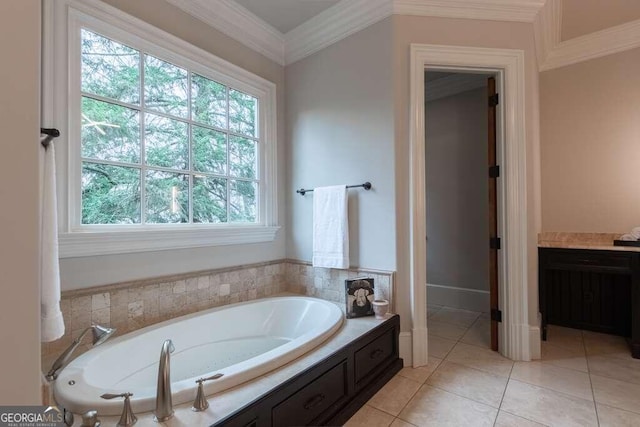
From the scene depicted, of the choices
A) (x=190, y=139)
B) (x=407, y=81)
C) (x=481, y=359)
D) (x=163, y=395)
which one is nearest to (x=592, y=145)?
(x=407, y=81)

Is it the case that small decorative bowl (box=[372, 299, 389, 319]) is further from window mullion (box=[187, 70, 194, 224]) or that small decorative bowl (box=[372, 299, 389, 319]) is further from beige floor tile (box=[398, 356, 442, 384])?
window mullion (box=[187, 70, 194, 224])

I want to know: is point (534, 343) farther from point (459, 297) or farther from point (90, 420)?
point (90, 420)

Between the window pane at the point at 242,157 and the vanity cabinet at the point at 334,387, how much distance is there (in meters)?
1.43

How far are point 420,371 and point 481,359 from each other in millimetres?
519

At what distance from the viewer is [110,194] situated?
68.3 inches

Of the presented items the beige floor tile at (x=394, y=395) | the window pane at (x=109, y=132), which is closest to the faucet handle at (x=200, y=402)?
the beige floor tile at (x=394, y=395)

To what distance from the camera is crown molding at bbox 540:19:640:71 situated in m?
2.55

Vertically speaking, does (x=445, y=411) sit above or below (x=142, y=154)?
below

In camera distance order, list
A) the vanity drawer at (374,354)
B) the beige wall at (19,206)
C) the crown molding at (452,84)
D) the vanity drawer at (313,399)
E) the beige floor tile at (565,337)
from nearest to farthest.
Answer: the beige wall at (19,206)
the vanity drawer at (313,399)
the vanity drawer at (374,354)
the beige floor tile at (565,337)
the crown molding at (452,84)

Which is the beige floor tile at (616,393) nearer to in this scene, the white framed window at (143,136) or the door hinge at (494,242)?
the door hinge at (494,242)

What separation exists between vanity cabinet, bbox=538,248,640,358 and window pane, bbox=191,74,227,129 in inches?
112

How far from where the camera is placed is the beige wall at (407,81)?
2.13 metres

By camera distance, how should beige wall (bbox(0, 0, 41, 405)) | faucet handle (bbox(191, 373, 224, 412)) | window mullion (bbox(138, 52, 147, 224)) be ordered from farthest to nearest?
window mullion (bbox(138, 52, 147, 224)), faucet handle (bbox(191, 373, 224, 412)), beige wall (bbox(0, 0, 41, 405))

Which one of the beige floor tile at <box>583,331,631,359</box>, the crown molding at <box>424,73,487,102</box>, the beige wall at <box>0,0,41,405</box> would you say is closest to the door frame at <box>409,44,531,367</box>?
the beige floor tile at <box>583,331,631,359</box>
